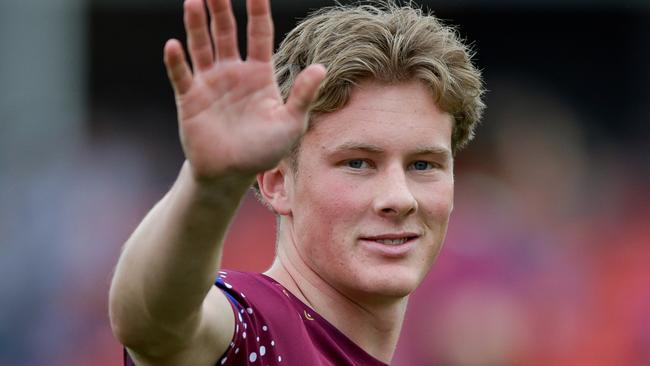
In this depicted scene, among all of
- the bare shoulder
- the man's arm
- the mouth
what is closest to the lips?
the mouth

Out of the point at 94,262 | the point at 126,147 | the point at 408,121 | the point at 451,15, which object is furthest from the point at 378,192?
the point at 451,15

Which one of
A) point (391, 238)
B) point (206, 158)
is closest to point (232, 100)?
point (206, 158)

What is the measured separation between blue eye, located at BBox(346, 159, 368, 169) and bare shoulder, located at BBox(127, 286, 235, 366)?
61 cm

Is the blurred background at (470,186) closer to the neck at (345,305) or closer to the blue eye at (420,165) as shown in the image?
the neck at (345,305)

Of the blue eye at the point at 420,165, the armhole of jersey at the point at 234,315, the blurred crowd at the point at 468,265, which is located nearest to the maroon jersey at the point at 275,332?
the armhole of jersey at the point at 234,315

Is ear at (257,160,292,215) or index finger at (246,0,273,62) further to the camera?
ear at (257,160,292,215)

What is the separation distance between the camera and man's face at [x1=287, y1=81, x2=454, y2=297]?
3.16 meters

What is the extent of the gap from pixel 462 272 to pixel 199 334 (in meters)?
5.54

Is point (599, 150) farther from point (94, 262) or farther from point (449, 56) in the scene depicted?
point (449, 56)

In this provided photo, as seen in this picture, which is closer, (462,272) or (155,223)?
(155,223)

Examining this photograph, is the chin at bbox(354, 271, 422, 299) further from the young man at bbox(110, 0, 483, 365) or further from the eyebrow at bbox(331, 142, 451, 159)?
the eyebrow at bbox(331, 142, 451, 159)

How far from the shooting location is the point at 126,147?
10617 millimetres

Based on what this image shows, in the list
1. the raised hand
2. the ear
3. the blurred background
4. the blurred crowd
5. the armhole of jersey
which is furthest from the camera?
the blurred background

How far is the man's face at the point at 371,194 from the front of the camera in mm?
3164
